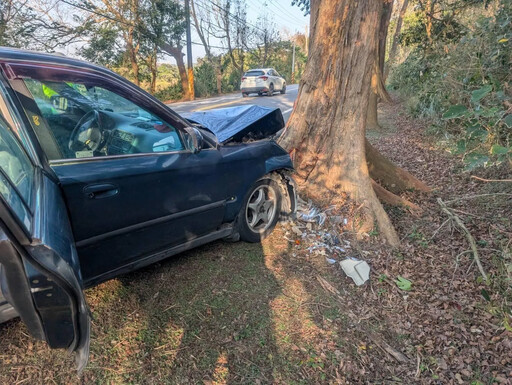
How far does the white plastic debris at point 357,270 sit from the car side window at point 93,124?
196 centimetres

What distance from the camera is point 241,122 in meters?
3.49

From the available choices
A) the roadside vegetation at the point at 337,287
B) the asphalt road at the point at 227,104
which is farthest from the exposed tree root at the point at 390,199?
the asphalt road at the point at 227,104

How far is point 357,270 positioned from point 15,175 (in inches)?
110

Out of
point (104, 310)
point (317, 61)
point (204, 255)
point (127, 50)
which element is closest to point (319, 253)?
point (204, 255)

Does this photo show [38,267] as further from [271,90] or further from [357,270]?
[271,90]

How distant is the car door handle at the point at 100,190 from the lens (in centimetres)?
199

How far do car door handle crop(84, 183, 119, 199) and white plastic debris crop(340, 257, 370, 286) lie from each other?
224cm

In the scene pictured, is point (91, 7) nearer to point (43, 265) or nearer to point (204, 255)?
point (204, 255)

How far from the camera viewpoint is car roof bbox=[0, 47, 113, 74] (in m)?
1.87

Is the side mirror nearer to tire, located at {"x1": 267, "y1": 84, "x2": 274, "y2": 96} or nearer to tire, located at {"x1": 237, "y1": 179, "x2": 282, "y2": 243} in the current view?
tire, located at {"x1": 237, "y1": 179, "x2": 282, "y2": 243}

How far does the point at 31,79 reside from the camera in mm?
1906

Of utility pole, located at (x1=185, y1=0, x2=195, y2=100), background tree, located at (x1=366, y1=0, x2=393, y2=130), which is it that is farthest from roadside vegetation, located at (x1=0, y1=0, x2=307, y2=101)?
background tree, located at (x1=366, y1=0, x2=393, y2=130)

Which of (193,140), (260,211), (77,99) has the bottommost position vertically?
(260,211)

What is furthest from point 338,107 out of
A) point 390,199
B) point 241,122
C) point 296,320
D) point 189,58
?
Result: point 189,58
